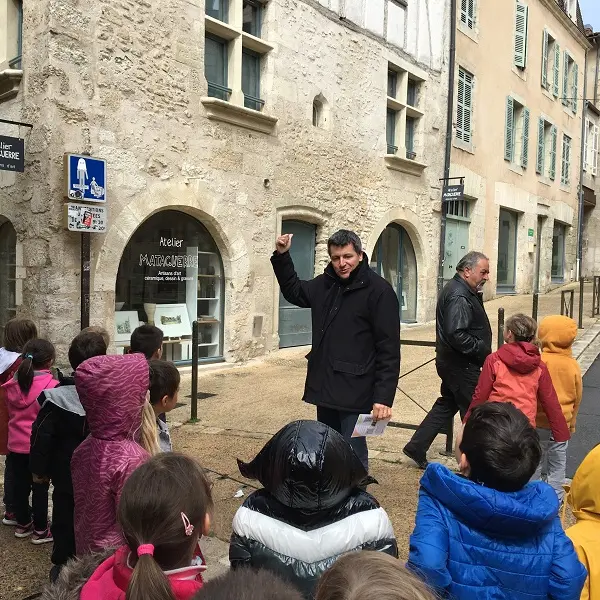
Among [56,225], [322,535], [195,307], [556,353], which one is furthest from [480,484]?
[195,307]

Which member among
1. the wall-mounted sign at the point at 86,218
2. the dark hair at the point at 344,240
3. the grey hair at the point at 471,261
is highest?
the wall-mounted sign at the point at 86,218

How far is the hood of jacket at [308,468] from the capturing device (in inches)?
58.5

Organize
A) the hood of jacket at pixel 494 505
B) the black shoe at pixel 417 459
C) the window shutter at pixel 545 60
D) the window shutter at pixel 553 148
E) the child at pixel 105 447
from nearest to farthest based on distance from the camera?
the hood of jacket at pixel 494 505 < the child at pixel 105 447 < the black shoe at pixel 417 459 < the window shutter at pixel 545 60 < the window shutter at pixel 553 148

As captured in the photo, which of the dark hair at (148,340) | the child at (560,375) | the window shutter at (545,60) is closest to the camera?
the dark hair at (148,340)

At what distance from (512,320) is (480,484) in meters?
1.96

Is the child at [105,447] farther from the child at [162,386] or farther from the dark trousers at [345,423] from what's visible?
the dark trousers at [345,423]

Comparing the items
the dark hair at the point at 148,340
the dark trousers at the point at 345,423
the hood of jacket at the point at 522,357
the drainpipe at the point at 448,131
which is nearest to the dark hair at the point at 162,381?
the dark hair at the point at 148,340

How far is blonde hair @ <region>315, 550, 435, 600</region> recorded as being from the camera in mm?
921

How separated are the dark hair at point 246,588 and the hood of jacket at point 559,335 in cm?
325

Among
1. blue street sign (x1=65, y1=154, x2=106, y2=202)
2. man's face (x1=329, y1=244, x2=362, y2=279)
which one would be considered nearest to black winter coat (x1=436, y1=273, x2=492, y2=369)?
man's face (x1=329, y1=244, x2=362, y2=279)

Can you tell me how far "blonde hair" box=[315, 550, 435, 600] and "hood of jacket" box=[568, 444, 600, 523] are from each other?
1032 millimetres

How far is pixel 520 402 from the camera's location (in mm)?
3379

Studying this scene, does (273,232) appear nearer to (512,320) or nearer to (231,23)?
(231,23)

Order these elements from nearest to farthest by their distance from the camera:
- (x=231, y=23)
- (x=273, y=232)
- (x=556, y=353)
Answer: (x=556, y=353)
(x=231, y=23)
(x=273, y=232)
